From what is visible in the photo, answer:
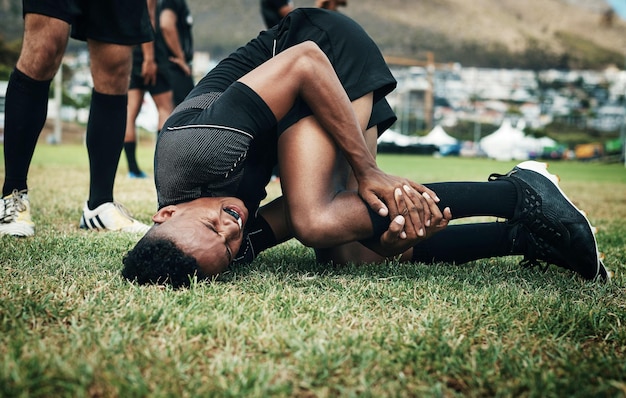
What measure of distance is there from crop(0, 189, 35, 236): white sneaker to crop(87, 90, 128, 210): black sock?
0.43m

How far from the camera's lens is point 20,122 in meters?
3.00

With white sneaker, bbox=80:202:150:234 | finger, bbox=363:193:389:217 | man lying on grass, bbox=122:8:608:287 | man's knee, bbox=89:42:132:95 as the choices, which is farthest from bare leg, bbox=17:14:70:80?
finger, bbox=363:193:389:217

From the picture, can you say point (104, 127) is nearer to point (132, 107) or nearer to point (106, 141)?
point (106, 141)

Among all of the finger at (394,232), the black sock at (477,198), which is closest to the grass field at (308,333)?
the finger at (394,232)

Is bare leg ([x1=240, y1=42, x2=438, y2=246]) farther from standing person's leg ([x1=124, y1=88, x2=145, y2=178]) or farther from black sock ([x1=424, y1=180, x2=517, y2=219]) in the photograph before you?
standing person's leg ([x1=124, y1=88, x2=145, y2=178])

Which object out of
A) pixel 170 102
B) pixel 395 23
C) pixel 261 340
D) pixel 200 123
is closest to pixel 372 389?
pixel 261 340

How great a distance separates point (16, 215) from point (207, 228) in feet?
5.02

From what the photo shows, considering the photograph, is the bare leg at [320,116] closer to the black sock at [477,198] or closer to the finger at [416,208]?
the finger at [416,208]

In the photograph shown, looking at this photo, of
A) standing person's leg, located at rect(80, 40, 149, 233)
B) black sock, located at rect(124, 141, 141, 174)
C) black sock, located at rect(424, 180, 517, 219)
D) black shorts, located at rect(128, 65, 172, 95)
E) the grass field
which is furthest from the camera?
black sock, located at rect(124, 141, 141, 174)

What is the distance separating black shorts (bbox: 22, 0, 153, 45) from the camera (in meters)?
3.06

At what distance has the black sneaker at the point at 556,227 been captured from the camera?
2.34 meters

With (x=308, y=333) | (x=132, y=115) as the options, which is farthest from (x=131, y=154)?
(x=308, y=333)

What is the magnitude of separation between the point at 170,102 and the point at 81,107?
4729 centimetres

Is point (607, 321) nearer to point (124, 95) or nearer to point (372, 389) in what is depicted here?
point (372, 389)
